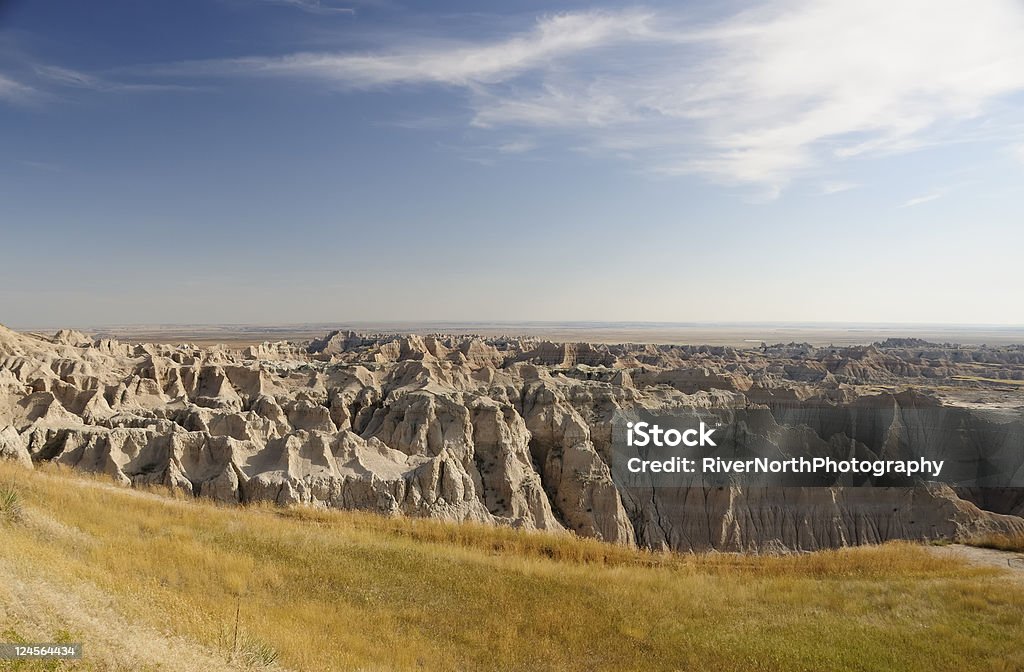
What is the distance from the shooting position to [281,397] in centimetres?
3834

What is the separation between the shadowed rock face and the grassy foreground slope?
11.7m

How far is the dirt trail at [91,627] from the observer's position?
4.20 meters

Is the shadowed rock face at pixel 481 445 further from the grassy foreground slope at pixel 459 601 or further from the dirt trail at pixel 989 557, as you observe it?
the dirt trail at pixel 989 557

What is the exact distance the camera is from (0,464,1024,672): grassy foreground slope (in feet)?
18.5

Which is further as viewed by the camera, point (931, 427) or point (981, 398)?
point (981, 398)

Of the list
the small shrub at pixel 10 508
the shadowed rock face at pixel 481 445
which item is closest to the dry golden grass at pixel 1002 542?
the shadowed rock face at pixel 481 445

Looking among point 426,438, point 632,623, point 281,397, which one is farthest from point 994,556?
point 281,397

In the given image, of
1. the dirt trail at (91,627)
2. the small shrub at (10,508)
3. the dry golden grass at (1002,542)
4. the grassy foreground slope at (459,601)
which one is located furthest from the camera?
the dry golden grass at (1002,542)

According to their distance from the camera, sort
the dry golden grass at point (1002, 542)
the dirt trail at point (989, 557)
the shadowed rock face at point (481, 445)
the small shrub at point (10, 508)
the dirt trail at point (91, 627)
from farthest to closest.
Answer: the shadowed rock face at point (481, 445)
the dry golden grass at point (1002, 542)
the dirt trail at point (989, 557)
the small shrub at point (10, 508)
the dirt trail at point (91, 627)

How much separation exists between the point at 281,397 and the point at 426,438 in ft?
41.3

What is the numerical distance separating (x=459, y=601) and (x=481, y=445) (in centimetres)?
2416

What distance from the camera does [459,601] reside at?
313 inches

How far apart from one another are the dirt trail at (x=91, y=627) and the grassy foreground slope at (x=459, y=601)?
0.09ft

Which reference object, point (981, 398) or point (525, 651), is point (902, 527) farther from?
point (981, 398)
